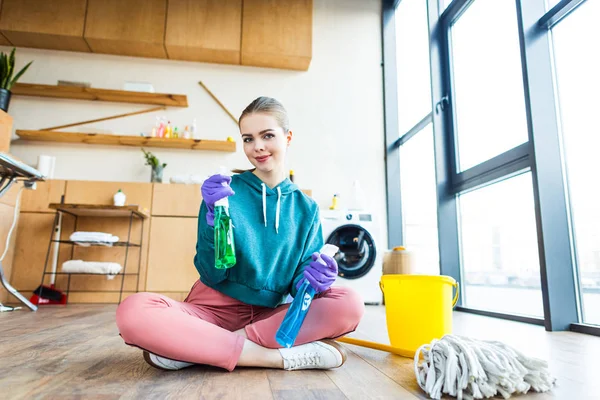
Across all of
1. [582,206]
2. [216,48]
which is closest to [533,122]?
[582,206]

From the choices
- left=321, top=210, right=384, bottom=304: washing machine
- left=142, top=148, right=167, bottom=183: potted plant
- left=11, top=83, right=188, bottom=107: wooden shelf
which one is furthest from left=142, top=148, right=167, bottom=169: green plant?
left=321, top=210, right=384, bottom=304: washing machine

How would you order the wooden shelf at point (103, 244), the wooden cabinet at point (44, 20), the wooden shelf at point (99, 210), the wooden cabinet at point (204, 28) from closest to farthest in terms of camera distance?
the wooden shelf at point (99, 210) < the wooden shelf at point (103, 244) < the wooden cabinet at point (44, 20) < the wooden cabinet at point (204, 28)

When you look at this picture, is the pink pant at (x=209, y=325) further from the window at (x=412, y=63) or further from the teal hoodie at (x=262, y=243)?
the window at (x=412, y=63)

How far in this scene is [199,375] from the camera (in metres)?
1.03

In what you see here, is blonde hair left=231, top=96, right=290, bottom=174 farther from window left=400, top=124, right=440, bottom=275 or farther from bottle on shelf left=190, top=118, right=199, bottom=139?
bottle on shelf left=190, top=118, right=199, bottom=139

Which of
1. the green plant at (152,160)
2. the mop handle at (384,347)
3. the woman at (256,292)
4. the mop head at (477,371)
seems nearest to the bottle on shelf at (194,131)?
the green plant at (152,160)

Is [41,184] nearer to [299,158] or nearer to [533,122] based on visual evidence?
[299,158]

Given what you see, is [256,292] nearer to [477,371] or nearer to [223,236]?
[223,236]

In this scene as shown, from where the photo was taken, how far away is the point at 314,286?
110cm

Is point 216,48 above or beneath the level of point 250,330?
above

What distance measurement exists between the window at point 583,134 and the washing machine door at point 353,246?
1644 millimetres

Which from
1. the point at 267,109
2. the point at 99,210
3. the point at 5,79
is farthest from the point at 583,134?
the point at 5,79

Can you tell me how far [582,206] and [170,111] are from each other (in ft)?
11.2

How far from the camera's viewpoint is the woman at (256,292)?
104cm
